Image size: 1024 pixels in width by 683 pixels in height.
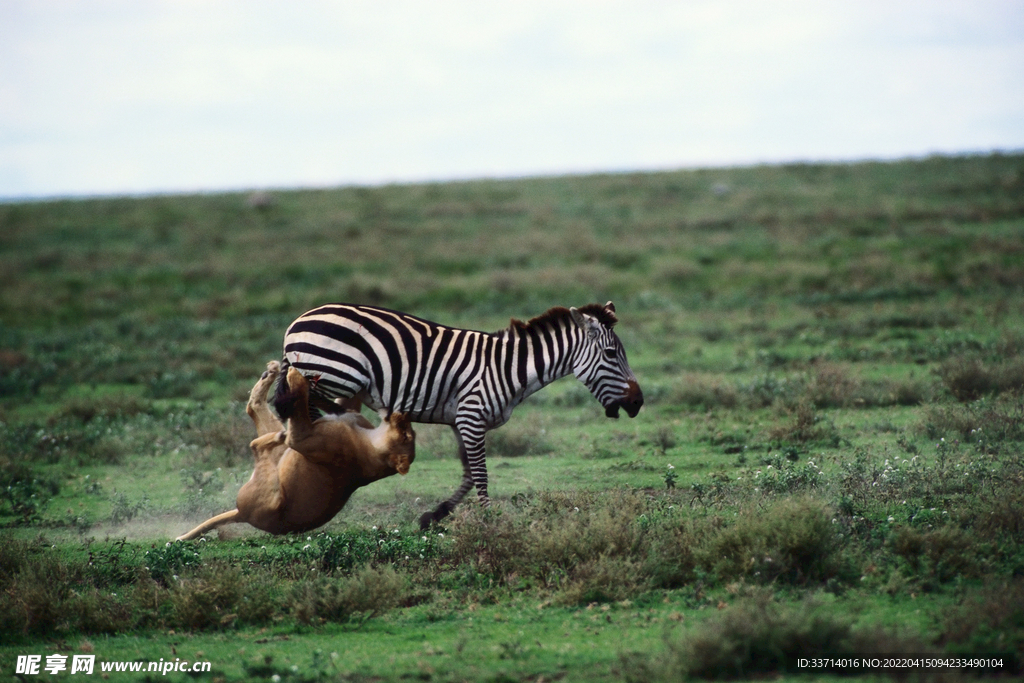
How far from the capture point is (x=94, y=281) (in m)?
29.0

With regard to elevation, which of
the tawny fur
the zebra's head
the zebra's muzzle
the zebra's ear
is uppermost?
the zebra's ear

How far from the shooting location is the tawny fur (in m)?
Result: 7.29

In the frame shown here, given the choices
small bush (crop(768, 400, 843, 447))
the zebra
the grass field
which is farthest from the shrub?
small bush (crop(768, 400, 843, 447))

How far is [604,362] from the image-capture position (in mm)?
8422

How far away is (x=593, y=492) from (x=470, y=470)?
4.61 ft

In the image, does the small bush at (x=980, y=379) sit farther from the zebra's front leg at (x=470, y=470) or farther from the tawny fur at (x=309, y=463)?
the tawny fur at (x=309, y=463)

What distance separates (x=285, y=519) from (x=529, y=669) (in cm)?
310

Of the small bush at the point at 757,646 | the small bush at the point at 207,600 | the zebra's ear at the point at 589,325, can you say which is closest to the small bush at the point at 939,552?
the small bush at the point at 757,646

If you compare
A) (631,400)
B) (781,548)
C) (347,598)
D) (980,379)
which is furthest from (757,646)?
(980,379)

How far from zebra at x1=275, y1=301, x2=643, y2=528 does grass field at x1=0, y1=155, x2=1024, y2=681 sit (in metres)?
0.92

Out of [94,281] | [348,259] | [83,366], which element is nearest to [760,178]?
[348,259]

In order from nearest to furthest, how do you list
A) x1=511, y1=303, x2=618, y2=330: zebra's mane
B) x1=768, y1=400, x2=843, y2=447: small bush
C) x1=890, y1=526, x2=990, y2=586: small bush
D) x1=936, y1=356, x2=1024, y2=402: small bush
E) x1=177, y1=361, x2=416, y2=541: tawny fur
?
x1=890, y1=526, x2=990, y2=586: small bush → x1=177, y1=361, x2=416, y2=541: tawny fur → x1=511, y1=303, x2=618, y2=330: zebra's mane → x1=768, y1=400, x2=843, y2=447: small bush → x1=936, y1=356, x2=1024, y2=402: small bush

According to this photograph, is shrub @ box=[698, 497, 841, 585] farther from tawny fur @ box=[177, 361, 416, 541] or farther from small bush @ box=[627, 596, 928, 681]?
tawny fur @ box=[177, 361, 416, 541]

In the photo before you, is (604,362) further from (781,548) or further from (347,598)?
(347,598)
